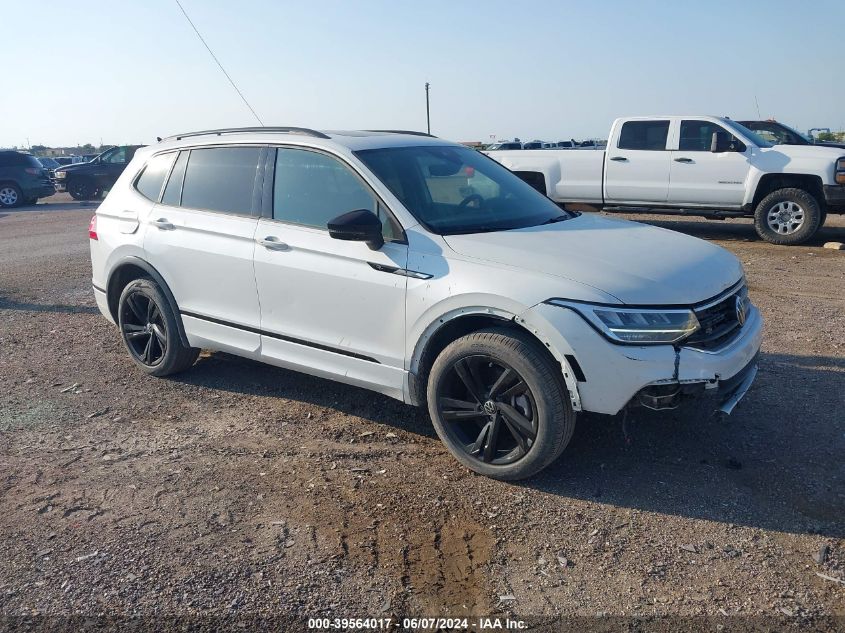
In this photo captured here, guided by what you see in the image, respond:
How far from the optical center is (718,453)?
4.35 meters

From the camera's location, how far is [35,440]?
190 inches

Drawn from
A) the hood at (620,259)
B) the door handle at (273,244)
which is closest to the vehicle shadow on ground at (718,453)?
the hood at (620,259)

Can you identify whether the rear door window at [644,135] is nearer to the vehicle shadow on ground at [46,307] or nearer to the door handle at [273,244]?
the vehicle shadow on ground at [46,307]

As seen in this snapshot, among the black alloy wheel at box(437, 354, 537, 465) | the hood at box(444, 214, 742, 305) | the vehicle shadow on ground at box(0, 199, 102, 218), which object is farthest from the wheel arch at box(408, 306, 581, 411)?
the vehicle shadow on ground at box(0, 199, 102, 218)

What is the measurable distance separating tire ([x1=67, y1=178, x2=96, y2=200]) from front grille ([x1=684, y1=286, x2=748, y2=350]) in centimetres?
2480

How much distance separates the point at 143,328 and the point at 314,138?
213cm

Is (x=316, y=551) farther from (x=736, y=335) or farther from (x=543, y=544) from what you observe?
(x=736, y=335)

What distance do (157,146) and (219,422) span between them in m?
2.32

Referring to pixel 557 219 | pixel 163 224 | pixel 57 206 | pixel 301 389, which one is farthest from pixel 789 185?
pixel 57 206

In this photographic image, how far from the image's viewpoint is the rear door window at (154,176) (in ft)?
18.7

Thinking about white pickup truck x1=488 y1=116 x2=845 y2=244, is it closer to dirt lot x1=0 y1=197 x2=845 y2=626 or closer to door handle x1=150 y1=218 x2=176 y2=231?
dirt lot x1=0 y1=197 x2=845 y2=626

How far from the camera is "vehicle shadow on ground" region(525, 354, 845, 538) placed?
3762 mm

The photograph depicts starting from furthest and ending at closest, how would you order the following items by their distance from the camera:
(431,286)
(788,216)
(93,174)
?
(93,174)
(788,216)
(431,286)

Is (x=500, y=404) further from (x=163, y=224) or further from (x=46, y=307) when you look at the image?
(x=46, y=307)
